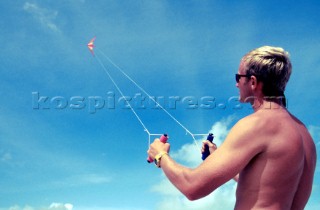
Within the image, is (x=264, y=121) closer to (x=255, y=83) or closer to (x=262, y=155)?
(x=262, y=155)

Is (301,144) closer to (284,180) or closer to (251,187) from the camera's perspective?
(284,180)

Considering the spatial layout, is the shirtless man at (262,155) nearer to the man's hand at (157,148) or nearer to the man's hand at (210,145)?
the man's hand at (157,148)

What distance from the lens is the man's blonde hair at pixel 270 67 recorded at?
436cm

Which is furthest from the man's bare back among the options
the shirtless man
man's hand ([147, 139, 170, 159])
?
man's hand ([147, 139, 170, 159])

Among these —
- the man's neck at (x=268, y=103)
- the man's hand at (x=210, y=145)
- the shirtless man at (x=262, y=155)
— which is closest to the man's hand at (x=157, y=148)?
the shirtless man at (x=262, y=155)

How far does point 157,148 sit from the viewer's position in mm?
4801

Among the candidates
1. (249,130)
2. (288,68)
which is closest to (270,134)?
(249,130)

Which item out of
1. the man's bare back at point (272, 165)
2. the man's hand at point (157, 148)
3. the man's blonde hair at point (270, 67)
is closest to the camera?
the man's bare back at point (272, 165)

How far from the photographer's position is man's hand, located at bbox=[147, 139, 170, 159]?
15.6ft

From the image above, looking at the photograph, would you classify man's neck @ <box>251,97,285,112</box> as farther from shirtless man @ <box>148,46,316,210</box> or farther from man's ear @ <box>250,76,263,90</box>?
man's ear @ <box>250,76,263,90</box>

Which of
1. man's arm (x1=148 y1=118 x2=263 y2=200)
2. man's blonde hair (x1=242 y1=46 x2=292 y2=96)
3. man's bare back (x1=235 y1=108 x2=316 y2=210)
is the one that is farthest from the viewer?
man's blonde hair (x1=242 y1=46 x2=292 y2=96)

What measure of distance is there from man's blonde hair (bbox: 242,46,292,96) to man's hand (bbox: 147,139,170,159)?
1225 mm

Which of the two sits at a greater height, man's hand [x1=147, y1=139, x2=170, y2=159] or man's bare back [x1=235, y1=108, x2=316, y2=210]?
man's hand [x1=147, y1=139, x2=170, y2=159]

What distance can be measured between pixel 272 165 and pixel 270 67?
3.28 ft
